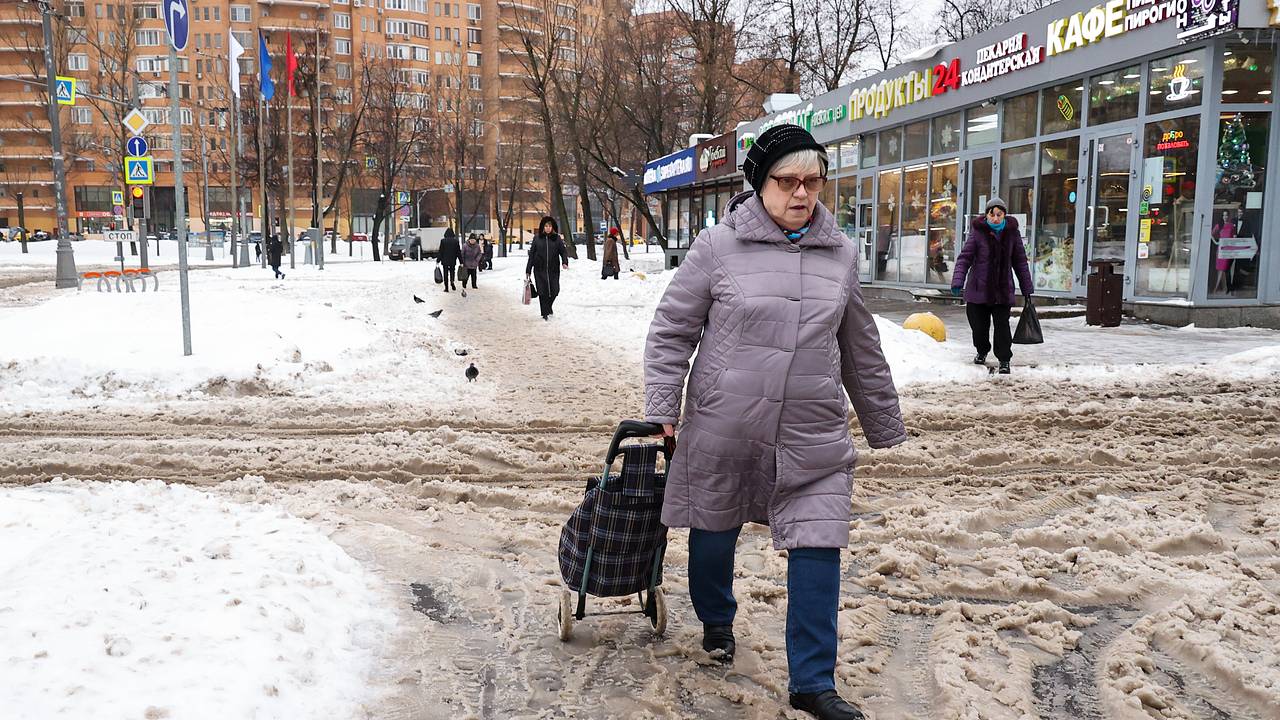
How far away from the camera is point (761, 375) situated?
3.37m

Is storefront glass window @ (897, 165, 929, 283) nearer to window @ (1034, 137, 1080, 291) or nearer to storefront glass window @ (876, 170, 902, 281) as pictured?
storefront glass window @ (876, 170, 902, 281)

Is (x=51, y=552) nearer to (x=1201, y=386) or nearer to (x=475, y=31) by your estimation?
(x=1201, y=386)

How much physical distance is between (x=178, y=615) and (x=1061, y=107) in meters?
17.1

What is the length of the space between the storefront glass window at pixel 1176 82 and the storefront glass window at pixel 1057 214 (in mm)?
1794

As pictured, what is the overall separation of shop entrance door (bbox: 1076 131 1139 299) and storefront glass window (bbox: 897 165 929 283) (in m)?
5.67

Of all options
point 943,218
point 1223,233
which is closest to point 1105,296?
point 1223,233

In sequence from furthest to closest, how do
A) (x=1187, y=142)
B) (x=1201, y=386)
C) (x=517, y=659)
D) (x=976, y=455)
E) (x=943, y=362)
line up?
(x=1187, y=142), (x=943, y=362), (x=1201, y=386), (x=976, y=455), (x=517, y=659)

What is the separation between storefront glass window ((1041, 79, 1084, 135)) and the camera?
56.3 feet

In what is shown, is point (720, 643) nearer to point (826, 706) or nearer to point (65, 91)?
point (826, 706)

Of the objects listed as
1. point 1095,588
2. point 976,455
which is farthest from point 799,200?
point 976,455

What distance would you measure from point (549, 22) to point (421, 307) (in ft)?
75.4

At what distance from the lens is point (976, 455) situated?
719cm

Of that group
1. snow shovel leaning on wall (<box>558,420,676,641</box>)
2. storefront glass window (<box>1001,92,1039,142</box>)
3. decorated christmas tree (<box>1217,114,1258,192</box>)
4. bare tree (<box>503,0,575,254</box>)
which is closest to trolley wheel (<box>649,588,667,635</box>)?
snow shovel leaning on wall (<box>558,420,676,641</box>)

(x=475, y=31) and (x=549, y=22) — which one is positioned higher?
(x=475, y=31)
